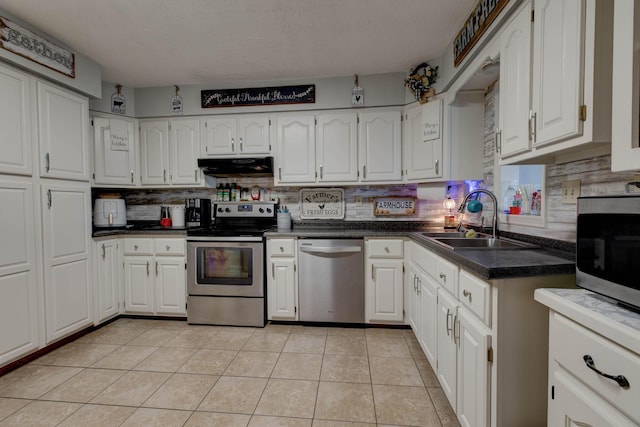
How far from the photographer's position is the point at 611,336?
2.38 feet

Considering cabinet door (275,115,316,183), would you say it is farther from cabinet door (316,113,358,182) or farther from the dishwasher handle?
the dishwasher handle

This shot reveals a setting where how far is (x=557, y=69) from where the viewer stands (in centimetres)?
116

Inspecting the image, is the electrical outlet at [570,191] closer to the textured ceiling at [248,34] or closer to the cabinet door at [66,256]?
the textured ceiling at [248,34]

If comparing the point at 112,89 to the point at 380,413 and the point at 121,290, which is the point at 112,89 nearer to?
the point at 121,290

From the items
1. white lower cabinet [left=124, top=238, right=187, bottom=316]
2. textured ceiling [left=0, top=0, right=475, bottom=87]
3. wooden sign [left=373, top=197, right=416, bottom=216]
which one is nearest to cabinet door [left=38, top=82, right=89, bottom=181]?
textured ceiling [left=0, top=0, right=475, bottom=87]

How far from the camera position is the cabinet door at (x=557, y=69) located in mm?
1057

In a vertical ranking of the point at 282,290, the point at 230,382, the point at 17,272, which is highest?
the point at 17,272

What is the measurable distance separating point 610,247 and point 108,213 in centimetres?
384

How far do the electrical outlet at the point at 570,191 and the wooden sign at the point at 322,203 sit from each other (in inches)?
78.8

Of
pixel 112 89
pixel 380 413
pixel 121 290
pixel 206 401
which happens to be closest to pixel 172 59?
pixel 112 89

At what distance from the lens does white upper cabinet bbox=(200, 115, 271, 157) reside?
310 centimetres

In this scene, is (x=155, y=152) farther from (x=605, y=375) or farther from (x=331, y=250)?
(x=605, y=375)

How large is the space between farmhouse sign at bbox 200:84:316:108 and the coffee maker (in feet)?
3.43

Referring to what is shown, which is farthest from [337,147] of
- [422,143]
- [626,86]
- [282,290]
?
[626,86]
